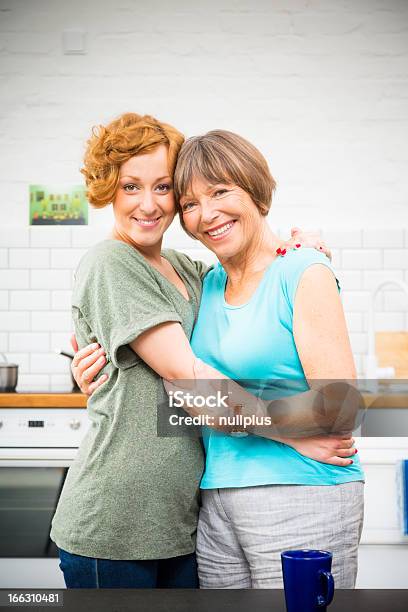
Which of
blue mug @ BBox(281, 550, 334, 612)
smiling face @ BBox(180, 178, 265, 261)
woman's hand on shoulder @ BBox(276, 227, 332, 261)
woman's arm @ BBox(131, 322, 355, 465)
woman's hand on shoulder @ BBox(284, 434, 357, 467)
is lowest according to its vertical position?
blue mug @ BBox(281, 550, 334, 612)

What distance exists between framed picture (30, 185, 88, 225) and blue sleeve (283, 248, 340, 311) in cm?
188

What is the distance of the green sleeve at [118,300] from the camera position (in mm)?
1047

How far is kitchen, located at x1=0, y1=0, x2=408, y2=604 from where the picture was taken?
2842mm

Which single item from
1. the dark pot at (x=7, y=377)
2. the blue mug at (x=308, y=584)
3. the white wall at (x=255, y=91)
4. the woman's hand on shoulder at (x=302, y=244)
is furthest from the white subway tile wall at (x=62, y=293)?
the blue mug at (x=308, y=584)

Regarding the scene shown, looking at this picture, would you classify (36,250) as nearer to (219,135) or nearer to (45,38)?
(45,38)

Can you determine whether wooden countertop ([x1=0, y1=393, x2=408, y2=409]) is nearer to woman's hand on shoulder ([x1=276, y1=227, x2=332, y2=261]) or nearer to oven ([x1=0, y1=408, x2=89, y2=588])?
oven ([x1=0, y1=408, x2=89, y2=588])

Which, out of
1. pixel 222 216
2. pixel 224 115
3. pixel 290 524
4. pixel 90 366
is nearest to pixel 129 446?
pixel 90 366

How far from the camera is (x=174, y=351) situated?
105cm

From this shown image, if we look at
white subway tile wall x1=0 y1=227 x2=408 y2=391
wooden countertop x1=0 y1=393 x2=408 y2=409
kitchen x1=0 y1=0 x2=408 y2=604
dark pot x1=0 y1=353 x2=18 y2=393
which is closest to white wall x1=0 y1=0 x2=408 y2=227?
kitchen x1=0 y1=0 x2=408 y2=604

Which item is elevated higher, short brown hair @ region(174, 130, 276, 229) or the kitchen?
the kitchen

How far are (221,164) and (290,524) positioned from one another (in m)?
0.53

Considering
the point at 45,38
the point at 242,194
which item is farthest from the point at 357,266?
the point at 242,194

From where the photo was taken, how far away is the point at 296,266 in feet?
3.51

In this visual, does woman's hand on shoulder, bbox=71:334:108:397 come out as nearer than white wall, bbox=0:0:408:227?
Yes
